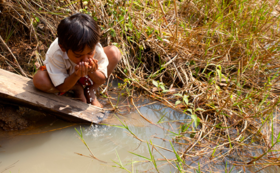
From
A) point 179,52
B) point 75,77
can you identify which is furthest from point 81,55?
point 179,52

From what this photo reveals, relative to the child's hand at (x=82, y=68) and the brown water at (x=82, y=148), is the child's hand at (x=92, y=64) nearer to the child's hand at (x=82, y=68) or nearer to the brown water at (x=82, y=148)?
the child's hand at (x=82, y=68)

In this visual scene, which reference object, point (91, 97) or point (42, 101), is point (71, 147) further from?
point (91, 97)

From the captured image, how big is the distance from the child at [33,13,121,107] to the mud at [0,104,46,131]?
27cm

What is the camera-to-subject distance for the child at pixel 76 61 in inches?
54.9

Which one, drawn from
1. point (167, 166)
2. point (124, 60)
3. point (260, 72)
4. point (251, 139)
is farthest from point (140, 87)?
point (260, 72)

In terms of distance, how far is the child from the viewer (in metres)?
1.39

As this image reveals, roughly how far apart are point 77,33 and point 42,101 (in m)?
0.61

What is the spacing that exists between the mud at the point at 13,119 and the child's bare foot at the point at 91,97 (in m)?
0.42

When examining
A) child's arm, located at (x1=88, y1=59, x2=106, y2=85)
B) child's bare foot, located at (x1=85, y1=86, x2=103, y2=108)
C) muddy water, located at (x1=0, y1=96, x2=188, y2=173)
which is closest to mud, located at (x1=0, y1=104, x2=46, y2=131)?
muddy water, located at (x1=0, y1=96, x2=188, y2=173)

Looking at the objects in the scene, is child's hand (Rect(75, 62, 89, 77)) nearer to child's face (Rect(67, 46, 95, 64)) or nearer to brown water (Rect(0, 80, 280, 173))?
child's face (Rect(67, 46, 95, 64))

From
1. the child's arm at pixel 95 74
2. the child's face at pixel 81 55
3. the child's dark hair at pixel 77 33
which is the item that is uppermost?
the child's dark hair at pixel 77 33

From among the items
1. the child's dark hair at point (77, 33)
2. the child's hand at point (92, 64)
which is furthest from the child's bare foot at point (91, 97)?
the child's dark hair at point (77, 33)

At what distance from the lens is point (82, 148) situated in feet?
4.85

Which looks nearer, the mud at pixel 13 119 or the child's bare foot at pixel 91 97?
the mud at pixel 13 119
